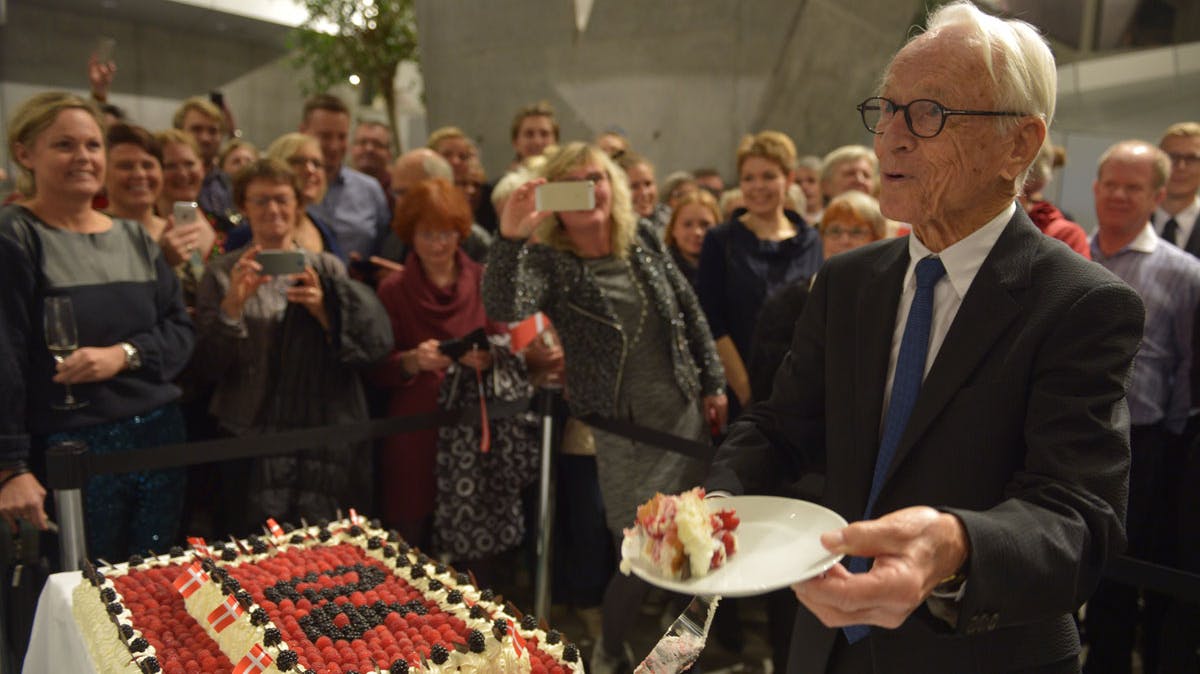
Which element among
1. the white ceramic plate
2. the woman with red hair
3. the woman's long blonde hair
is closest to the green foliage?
the woman with red hair

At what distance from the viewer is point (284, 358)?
12.4ft

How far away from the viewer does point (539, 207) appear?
346 cm

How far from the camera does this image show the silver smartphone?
351cm

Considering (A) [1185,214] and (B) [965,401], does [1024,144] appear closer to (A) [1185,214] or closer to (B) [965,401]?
(B) [965,401]

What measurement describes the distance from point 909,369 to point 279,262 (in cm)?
263

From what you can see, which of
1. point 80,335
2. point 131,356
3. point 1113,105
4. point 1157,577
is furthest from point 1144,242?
point 1113,105

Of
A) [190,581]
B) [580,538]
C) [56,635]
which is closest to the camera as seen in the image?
[190,581]

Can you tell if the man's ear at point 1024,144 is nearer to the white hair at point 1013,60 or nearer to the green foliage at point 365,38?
the white hair at point 1013,60

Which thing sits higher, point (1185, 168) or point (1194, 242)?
point (1185, 168)

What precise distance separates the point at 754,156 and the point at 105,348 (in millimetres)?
2786

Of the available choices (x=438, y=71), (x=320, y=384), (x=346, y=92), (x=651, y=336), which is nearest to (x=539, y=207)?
(x=651, y=336)

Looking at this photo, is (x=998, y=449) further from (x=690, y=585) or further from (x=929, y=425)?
(x=690, y=585)

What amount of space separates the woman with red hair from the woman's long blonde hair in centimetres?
66

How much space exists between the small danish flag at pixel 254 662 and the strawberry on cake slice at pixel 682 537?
37.4 inches
